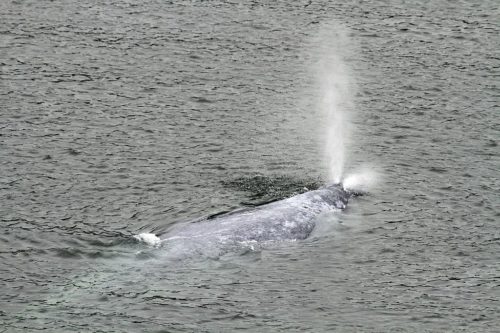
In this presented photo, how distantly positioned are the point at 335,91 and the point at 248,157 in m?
6.63

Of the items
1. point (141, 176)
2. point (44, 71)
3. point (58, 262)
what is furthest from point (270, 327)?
point (44, 71)

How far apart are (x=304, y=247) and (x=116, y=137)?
8816 millimetres

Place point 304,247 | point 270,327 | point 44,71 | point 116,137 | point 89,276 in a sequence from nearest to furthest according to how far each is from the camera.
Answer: point 270,327 < point 89,276 < point 304,247 < point 116,137 < point 44,71

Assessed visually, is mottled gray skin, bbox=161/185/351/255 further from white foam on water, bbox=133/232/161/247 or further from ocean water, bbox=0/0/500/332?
ocean water, bbox=0/0/500/332

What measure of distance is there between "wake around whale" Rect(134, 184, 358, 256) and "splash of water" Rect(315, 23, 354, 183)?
8.25 ft

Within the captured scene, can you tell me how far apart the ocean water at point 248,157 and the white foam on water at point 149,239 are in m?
0.26

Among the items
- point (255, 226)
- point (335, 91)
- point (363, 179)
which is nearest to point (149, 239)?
point (255, 226)

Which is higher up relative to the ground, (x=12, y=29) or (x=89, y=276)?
(x=12, y=29)

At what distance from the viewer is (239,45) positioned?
3778 centimetres

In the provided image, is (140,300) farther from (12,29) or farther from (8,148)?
(12,29)

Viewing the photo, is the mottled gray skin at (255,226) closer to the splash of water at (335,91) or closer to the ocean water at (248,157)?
the ocean water at (248,157)

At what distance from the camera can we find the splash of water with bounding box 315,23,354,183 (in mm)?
30688

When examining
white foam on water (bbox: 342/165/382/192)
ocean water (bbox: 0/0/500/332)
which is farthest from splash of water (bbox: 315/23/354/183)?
white foam on water (bbox: 342/165/382/192)

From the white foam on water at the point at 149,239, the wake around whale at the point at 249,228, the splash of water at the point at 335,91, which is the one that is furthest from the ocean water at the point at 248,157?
the wake around whale at the point at 249,228
